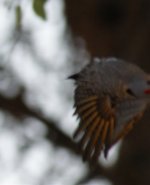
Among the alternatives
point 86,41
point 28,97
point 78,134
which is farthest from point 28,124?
point 78,134

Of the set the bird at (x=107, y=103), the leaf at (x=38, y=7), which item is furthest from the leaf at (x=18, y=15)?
the bird at (x=107, y=103)

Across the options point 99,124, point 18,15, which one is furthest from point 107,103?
point 18,15

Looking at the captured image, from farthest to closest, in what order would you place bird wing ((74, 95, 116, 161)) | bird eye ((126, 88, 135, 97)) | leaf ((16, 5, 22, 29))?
bird wing ((74, 95, 116, 161)) < bird eye ((126, 88, 135, 97)) < leaf ((16, 5, 22, 29))

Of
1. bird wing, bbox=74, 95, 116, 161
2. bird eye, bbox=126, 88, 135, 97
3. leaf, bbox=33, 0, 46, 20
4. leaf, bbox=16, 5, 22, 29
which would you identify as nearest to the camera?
leaf, bbox=33, 0, 46, 20

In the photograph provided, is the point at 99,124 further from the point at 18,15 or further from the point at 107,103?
the point at 18,15

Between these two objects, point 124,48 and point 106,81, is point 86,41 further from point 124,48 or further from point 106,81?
point 106,81

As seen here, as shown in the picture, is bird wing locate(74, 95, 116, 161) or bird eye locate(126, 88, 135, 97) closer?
bird eye locate(126, 88, 135, 97)

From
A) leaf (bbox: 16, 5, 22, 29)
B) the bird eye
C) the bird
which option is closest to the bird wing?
the bird

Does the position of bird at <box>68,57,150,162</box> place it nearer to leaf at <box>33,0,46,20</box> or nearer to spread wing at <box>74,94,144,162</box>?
spread wing at <box>74,94,144,162</box>

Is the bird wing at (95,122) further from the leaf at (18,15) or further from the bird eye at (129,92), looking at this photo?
the leaf at (18,15)
